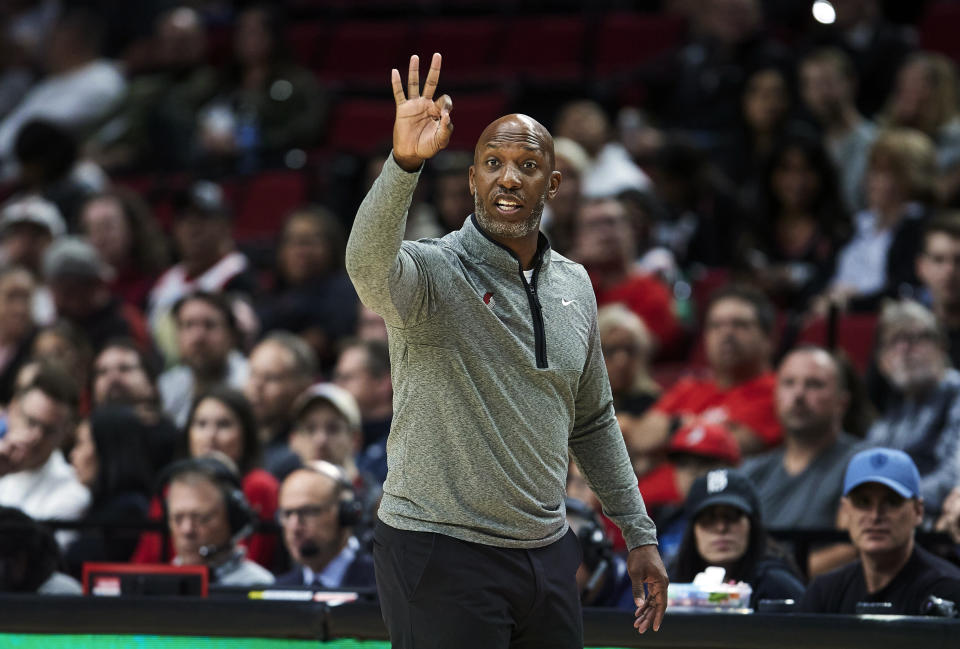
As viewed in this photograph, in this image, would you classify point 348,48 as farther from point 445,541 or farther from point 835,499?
point 445,541

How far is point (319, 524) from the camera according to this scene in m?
4.69

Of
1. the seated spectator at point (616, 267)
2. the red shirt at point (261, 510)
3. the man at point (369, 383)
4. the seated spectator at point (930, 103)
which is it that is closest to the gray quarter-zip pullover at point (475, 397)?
the red shirt at point (261, 510)

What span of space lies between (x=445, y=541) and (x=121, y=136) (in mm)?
7995

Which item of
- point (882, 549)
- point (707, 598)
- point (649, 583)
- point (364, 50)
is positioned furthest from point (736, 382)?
point (364, 50)

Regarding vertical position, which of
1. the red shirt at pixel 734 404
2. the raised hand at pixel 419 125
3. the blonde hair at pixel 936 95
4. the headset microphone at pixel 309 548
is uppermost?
the blonde hair at pixel 936 95

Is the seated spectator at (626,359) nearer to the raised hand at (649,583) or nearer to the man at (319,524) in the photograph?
the man at (319,524)

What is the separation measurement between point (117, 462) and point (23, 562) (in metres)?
1.13

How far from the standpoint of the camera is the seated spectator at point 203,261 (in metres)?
7.70

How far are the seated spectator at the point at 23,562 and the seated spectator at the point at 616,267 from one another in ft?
9.80

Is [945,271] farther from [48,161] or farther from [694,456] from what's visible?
[48,161]

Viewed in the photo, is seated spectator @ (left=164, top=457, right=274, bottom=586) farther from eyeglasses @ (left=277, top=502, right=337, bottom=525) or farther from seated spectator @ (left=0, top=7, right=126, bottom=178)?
seated spectator @ (left=0, top=7, right=126, bottom=178)

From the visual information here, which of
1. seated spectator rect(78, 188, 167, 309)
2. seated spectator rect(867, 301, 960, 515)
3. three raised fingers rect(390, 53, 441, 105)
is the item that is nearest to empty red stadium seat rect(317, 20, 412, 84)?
seated spectator rect(78, 188, 167, 309)

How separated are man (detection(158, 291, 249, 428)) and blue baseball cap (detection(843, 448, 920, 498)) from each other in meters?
3.22

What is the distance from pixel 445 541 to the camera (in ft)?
8.52
